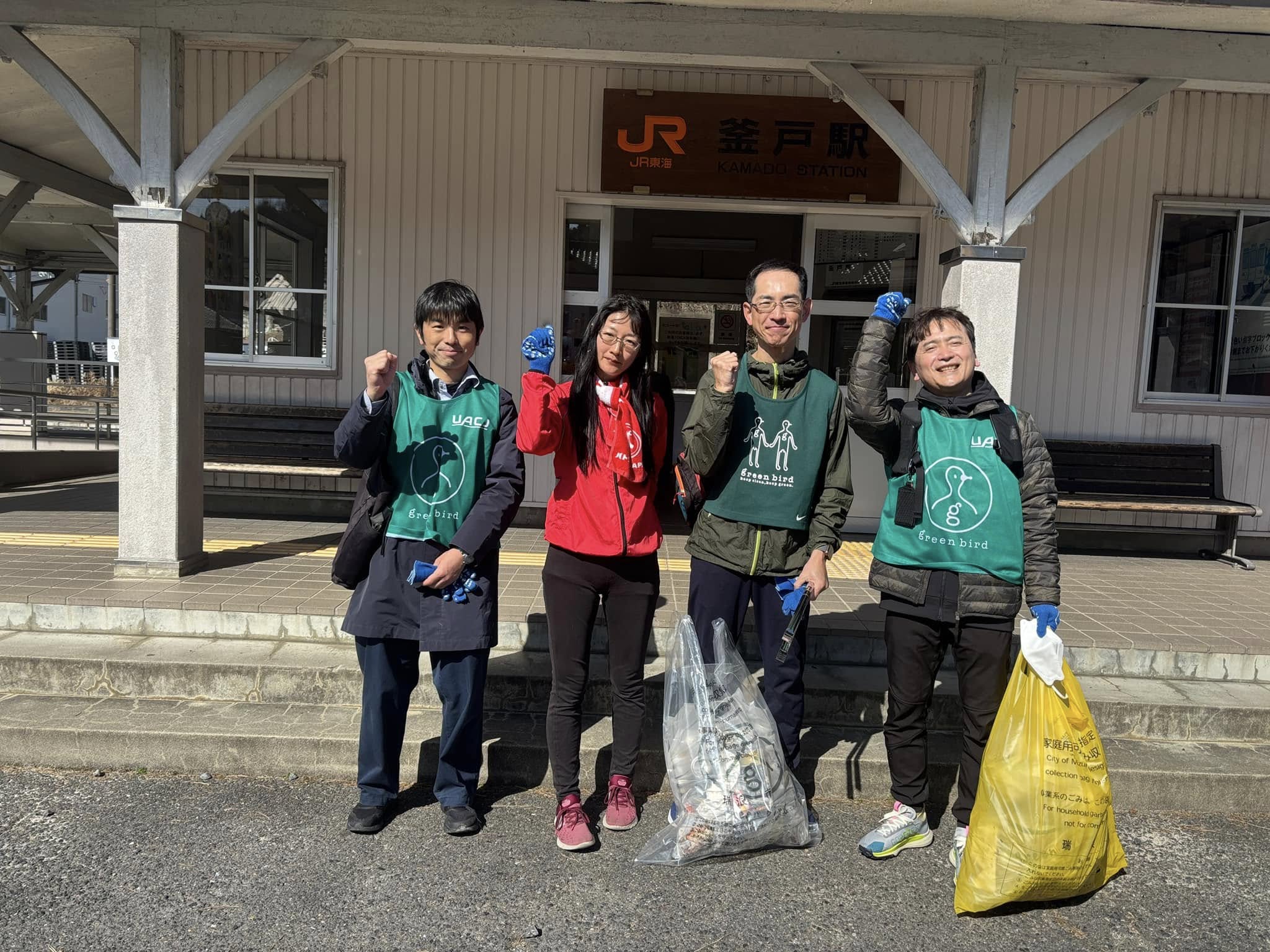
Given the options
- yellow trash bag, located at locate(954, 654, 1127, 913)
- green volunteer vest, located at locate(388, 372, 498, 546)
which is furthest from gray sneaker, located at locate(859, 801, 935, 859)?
green volunteer vest, located at locate(388, 372, 498, 546)

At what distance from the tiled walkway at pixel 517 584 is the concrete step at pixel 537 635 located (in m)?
0.04

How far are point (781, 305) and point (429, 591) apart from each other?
1.48 meters

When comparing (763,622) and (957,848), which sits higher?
(763,622)

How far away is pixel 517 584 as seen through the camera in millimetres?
4969

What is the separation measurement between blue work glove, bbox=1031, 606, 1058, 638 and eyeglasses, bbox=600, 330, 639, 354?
152 cm

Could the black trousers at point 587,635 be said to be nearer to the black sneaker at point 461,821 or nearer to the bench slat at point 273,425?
the black sneaker at point 461,821

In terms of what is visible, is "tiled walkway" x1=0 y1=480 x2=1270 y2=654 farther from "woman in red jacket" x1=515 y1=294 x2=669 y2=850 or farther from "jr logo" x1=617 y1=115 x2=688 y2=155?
"jr logo" x1=617 y1=115 x2=688 y2=155

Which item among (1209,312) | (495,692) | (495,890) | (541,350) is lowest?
(495,890)

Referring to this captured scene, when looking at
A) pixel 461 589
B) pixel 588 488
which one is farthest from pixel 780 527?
pixel 461 589

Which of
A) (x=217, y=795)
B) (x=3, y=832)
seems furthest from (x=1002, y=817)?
(x=3, y=832)

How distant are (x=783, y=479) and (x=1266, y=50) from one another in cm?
407

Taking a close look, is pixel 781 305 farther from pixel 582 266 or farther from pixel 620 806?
pixel 582 266

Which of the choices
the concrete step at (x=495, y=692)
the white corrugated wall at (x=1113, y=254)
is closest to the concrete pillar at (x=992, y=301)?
the concrete step at (x=495, y=692)

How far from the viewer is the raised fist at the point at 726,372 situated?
104 inches
